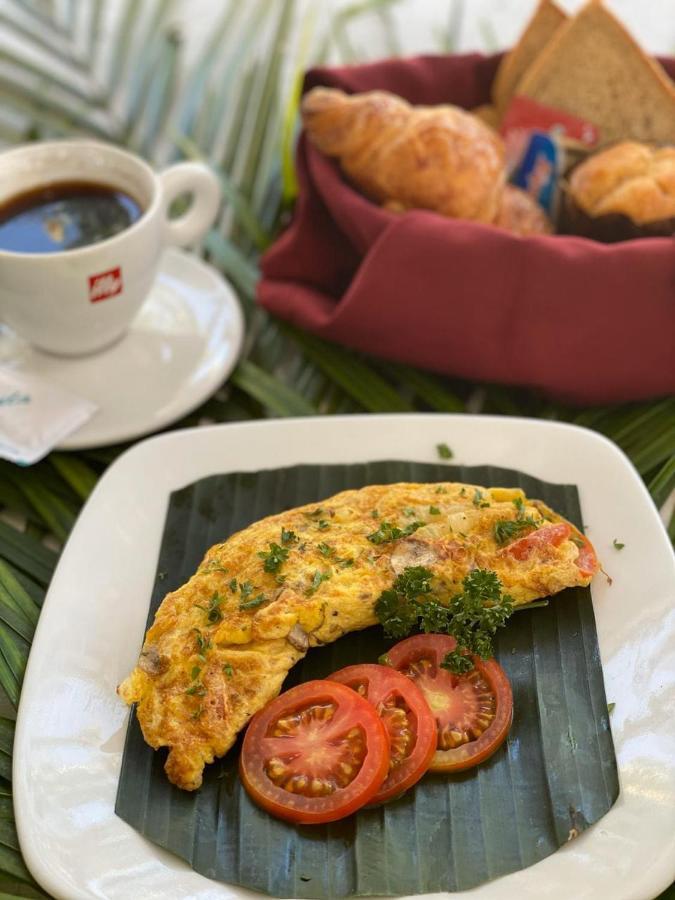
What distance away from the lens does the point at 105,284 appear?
2951 mm

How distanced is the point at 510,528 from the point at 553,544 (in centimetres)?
Answer: 11

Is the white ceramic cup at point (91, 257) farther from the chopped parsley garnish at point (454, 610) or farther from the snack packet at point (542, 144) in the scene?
the chopped parsley garnish at point (454, 610)

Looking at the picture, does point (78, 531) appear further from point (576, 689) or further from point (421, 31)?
point (421, 31)

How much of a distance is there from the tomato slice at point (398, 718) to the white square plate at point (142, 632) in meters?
0.25

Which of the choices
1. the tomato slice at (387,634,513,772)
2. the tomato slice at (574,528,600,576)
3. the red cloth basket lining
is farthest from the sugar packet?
the tomato slice at (574,528,600,576)

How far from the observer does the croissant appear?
3.14 meters

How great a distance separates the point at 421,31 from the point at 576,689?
12.1 ft

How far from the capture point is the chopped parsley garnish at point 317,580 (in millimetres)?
2217

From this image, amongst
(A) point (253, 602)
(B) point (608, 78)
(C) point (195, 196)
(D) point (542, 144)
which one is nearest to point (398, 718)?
(A) point (253, 602)

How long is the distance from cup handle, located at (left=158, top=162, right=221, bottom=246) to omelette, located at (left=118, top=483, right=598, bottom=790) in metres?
1.28

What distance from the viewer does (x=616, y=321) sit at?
293 centimetres

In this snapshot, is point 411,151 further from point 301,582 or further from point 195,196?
point 301,582

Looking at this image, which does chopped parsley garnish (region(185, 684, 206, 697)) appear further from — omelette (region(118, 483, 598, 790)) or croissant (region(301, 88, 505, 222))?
croissant (region(301, 88, 505, 222))

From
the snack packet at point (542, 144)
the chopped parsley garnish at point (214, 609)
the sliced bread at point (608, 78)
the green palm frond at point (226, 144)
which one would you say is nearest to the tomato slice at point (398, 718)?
the chopped parsley garnish at point (214, 609)
